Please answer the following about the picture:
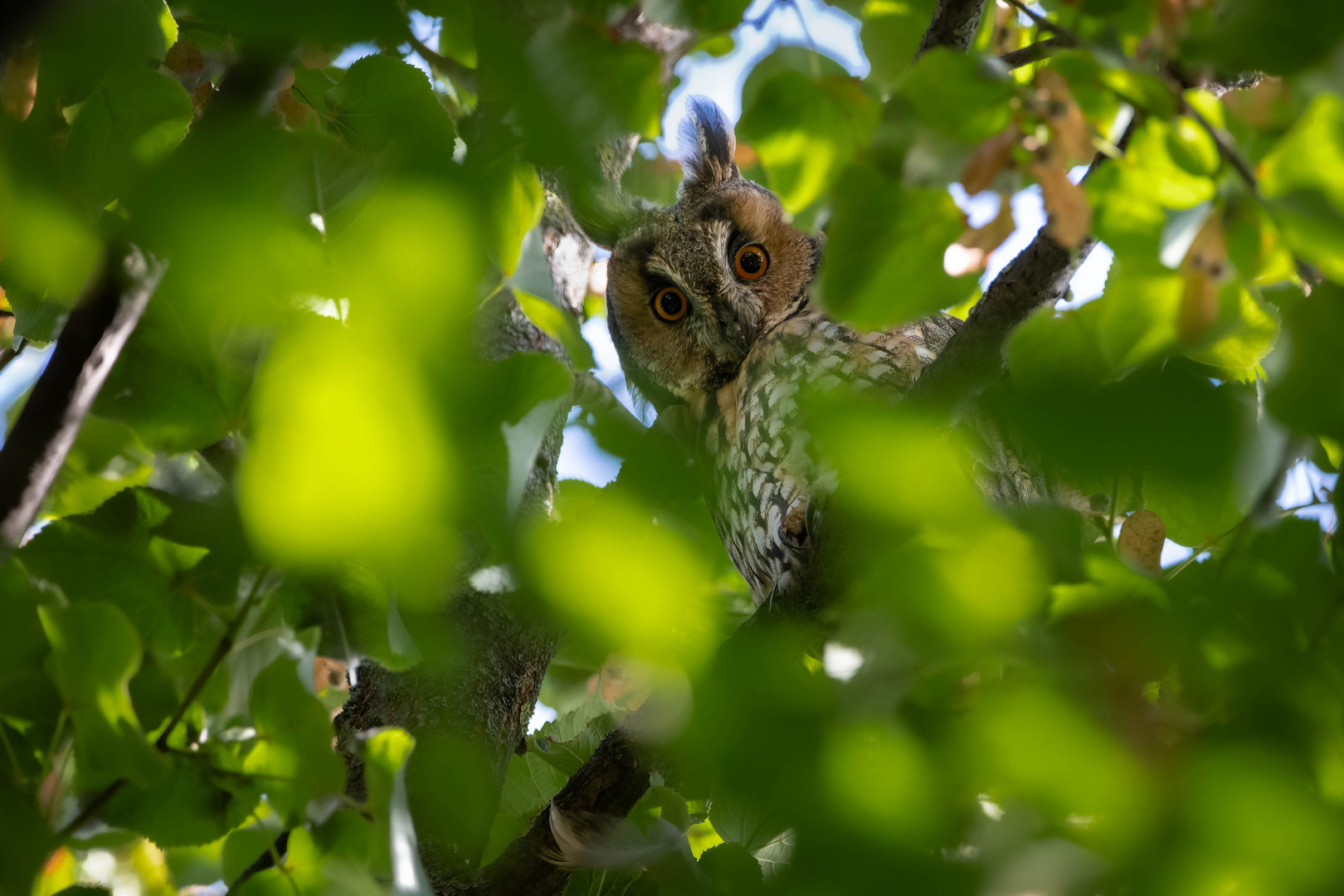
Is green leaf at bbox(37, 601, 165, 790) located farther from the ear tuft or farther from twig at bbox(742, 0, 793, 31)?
the ear tuft

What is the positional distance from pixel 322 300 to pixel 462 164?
113mm

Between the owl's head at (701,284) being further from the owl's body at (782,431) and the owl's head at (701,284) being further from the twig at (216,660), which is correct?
the twig at (216,660)

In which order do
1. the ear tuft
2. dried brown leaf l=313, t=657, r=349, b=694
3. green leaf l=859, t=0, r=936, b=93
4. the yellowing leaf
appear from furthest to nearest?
the ear tuft
dried brown leaf l=313, t=657, r=349, b=694
green leaf l=859, t=0, r=936, b=93
the yellowing leaf

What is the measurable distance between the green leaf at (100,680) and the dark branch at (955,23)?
0.84m

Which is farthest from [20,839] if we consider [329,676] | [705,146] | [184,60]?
[705,146]

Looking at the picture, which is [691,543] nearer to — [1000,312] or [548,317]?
[548,317]

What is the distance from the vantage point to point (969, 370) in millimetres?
871

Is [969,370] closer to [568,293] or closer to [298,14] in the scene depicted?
[298,14]

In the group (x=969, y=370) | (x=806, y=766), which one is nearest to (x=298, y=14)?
(x=806, y=766)

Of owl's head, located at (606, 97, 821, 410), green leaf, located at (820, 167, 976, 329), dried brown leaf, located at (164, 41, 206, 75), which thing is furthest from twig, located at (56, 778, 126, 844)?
owl's head, located at (606, 97, 821, 410)

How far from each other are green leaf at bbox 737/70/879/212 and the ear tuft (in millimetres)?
1896

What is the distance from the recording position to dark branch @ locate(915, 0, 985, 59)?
88 centimetres

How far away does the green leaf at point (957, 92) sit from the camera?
0.61 metres

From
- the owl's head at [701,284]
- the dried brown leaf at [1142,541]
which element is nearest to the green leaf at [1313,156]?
the dried brown leaf at [1142,541]
